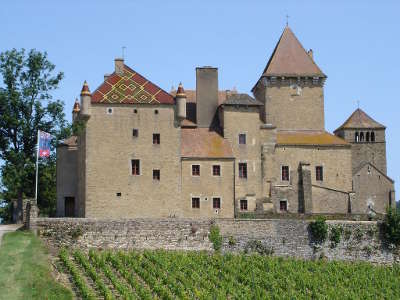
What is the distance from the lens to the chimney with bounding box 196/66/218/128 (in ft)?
164

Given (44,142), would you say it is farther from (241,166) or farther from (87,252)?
(241,166)

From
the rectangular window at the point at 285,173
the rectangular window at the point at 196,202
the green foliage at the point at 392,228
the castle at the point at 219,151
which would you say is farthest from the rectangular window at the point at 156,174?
the green foliage at the point at 392,228

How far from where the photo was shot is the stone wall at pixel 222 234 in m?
37.6

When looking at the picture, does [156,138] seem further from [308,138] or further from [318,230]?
[308,138]

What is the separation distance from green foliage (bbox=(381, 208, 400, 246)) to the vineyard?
9.26 feet

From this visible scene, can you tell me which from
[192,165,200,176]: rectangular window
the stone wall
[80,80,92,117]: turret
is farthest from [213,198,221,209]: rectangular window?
[80,80,92,117]: turret

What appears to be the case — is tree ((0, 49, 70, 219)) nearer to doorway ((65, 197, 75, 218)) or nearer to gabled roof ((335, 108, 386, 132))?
doorway ((65, 197, 75, 218))

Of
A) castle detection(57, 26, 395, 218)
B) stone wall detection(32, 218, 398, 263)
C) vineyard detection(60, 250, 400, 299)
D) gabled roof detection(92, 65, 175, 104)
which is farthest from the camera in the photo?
gabled roof detection(92, 65, 175, 104)

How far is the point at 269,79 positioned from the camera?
54.8 m

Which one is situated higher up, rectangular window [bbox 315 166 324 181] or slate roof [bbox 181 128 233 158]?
slate roof [bbox 181 128 233 158]

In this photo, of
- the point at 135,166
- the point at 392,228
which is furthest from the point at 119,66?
the point at 392,228

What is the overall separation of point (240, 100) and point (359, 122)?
46.8 feet

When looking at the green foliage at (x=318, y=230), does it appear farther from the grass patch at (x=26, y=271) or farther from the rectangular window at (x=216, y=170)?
the grass patch at (x=26, y=271)

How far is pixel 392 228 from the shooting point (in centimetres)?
4316
